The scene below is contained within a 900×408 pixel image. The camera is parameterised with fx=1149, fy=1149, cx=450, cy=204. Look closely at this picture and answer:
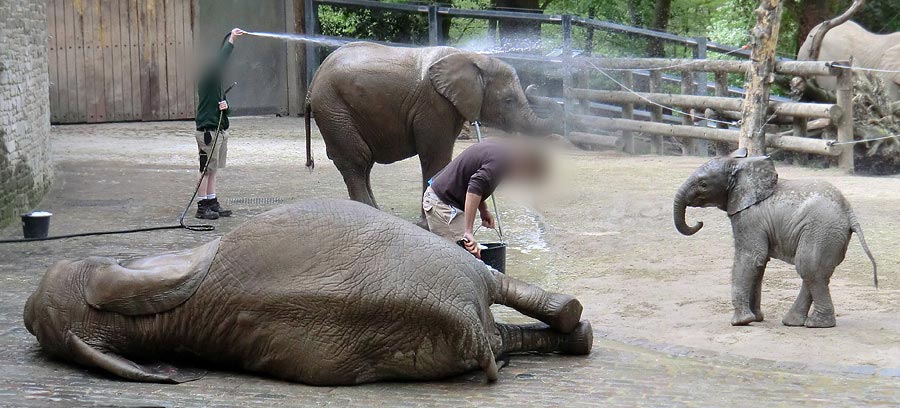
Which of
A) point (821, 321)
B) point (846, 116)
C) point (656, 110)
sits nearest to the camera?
point (821, 321)

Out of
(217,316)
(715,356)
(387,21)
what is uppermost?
(387,21)

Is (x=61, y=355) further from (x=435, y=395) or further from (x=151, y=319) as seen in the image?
(x=435, y=395)

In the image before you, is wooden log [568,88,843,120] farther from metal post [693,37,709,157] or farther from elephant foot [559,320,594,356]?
elephant foot [559,320,594,356]

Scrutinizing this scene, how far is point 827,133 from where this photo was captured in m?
16.1

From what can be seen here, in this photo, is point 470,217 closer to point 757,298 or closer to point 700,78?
point 757,298

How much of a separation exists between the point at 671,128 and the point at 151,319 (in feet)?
45.1

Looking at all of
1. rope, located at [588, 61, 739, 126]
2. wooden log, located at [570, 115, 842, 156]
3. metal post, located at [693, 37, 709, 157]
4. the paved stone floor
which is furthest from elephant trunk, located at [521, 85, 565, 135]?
metal post, located at [693, 37, 709, 157]

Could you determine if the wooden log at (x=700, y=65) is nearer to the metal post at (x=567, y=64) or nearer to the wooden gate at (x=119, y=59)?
the metal post at (x=567, y=64)

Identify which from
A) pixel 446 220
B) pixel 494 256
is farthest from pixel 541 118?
pixel 446 220

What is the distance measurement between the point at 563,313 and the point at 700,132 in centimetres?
1189

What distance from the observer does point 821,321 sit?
287 inches

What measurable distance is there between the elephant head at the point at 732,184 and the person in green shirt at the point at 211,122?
5.74 meters

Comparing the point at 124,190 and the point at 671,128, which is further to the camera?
the point at 671,128

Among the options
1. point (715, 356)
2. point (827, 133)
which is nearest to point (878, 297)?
point (715, 356)
